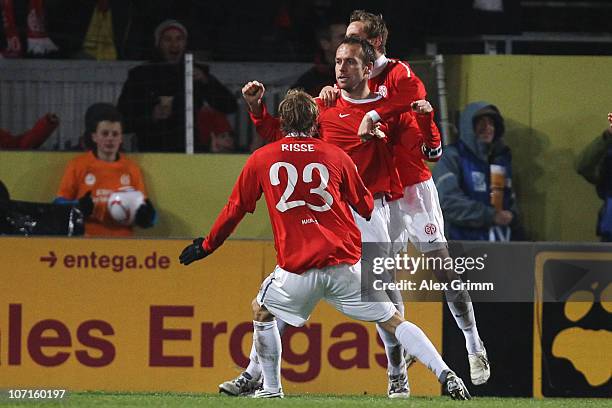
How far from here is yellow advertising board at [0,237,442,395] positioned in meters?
10.6

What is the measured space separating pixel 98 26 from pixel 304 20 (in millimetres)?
1952

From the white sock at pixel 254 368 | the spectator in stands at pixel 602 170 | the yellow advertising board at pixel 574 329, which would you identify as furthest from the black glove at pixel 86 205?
the spectator in stands at pixel 602 170

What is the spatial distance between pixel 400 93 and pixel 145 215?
2.77m

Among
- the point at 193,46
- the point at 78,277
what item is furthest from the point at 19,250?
the point at 193,46

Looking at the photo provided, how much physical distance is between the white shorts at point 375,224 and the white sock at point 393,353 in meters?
0.62

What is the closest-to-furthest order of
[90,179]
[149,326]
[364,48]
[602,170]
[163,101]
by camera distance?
[364,48]
[149,326]
[90,179]
[602,170]
[163,101]

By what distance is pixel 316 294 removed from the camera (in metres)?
9.16

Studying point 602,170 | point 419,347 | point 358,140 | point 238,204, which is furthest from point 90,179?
point 602,170

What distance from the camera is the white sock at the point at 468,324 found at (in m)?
10.4

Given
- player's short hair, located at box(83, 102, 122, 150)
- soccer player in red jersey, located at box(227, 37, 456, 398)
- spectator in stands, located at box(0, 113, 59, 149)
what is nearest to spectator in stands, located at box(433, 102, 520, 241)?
soccer player in red jersey, located at box(227, 37, 456, 398)

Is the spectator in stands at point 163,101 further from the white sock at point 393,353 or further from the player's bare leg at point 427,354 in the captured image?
the player's bare leg at point 427,354

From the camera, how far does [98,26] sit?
45.1ft

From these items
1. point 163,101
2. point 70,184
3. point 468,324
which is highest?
point 163,101

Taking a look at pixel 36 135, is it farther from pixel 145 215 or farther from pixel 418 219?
pixel 418 219
